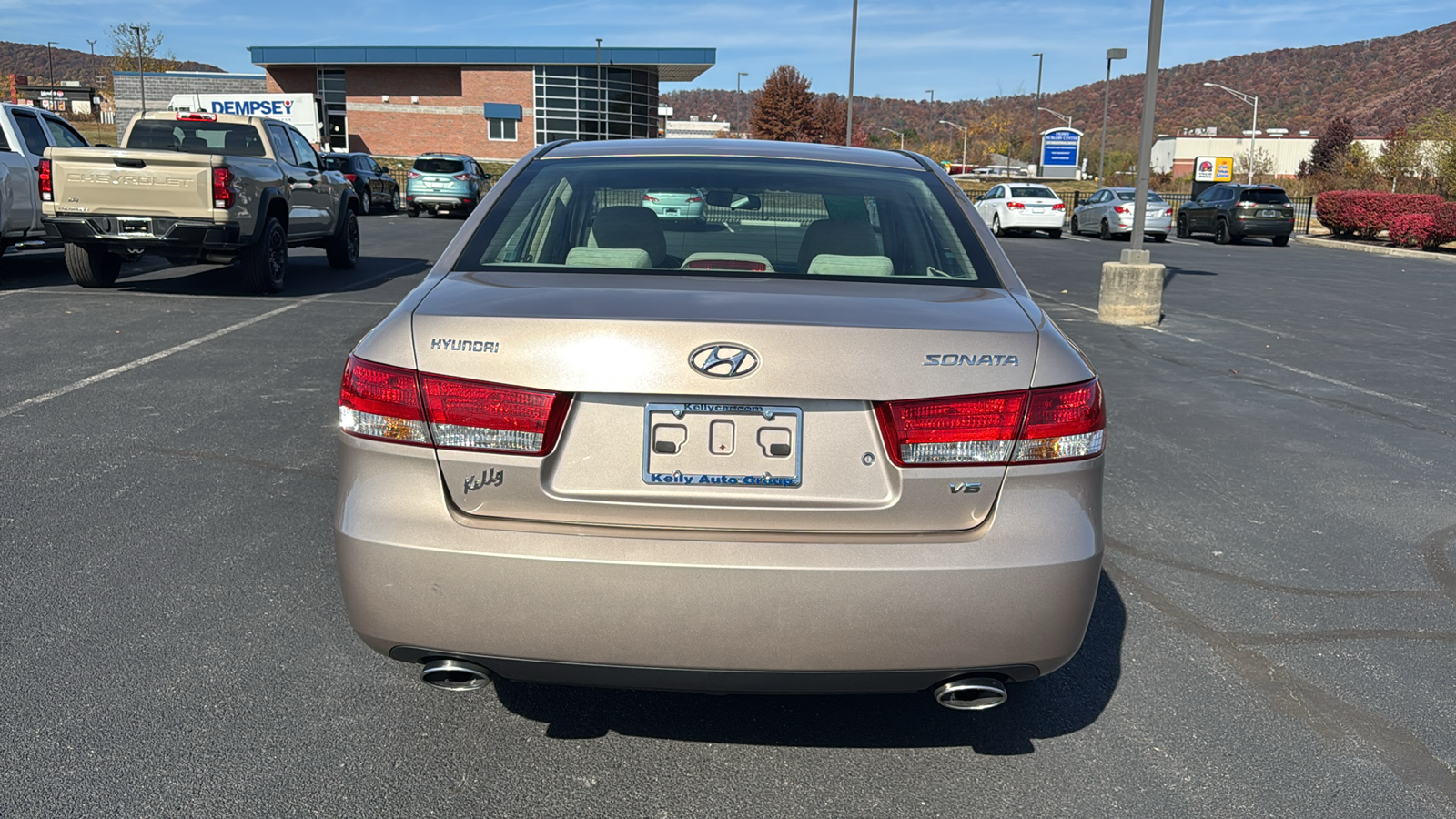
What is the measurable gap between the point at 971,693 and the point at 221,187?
1042cm

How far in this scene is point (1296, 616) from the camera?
4.12m

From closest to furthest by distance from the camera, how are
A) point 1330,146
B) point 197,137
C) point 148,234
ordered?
point 148,234
point 197,137
point 1330,146

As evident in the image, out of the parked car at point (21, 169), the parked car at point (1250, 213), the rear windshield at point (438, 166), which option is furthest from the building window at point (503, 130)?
the parked car at point (21, 169)

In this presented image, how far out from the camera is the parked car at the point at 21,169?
12383 millimetres

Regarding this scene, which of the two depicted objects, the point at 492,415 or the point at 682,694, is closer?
the point at 492,415

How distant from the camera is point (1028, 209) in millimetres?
31750

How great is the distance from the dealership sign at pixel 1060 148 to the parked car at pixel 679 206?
60673mm

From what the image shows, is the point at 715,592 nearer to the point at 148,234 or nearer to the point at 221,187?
the point at 221,187

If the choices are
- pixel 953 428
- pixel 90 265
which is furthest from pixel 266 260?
pixel 953 428

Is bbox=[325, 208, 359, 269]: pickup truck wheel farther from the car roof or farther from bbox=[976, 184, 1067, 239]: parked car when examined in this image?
bbox=[976, 184, 1067, 239]: parked car

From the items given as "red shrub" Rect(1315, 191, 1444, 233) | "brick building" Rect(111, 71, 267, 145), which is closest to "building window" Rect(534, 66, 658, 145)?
"brick building" Rect(111, 71, 267, 145)

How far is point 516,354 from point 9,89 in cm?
14046

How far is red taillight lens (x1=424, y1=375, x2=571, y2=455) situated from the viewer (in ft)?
8.21

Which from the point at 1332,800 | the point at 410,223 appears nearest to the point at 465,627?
the point at 1332,800
